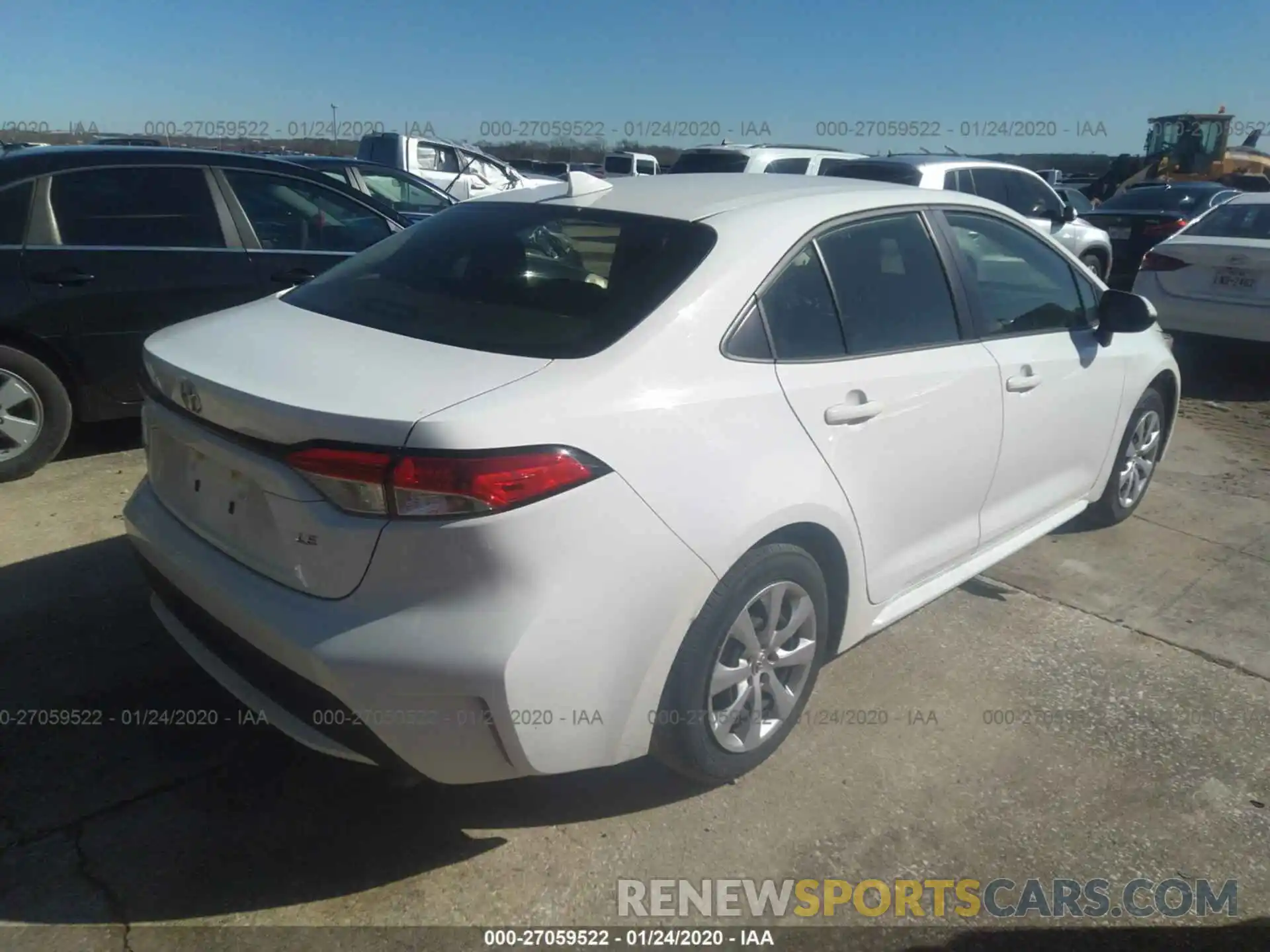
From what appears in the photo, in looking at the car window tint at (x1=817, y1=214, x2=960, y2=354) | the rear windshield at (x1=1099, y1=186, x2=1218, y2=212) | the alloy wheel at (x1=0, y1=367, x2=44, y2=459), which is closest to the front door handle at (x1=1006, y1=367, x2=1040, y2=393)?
the car window tint at (x1=817, y1=214, x2=960, y2=354)

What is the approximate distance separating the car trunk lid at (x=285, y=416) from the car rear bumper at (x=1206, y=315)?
727 centimetres

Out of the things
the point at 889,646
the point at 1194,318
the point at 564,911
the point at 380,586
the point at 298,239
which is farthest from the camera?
the point at 1194,318

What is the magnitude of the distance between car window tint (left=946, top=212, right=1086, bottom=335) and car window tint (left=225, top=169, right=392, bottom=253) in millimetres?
3373

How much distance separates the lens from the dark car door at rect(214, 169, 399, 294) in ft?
17.7

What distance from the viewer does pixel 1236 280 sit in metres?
8.00

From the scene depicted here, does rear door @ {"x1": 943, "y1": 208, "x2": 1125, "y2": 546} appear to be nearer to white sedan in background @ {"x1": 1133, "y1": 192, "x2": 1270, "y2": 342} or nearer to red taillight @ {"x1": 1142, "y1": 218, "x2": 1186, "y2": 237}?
white sedan in background @ {"x1": 1133, "y1": 192, "x2": 1270, "y2": 342}

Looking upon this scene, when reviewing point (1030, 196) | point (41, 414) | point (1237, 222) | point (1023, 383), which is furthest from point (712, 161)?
point (1023, 383)

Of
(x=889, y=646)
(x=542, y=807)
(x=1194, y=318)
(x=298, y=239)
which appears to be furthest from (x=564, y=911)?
(x=1194, y=318)

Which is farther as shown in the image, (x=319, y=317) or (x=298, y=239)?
(x=298, y=239)

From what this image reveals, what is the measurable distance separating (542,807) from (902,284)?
1.96 meters

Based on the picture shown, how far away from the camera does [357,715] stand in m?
2.24

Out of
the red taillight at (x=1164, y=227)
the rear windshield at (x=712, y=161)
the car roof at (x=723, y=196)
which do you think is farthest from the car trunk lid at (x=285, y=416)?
the red taillight at (x=1164, y=227)

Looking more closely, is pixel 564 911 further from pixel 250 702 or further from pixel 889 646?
pixel 889 646

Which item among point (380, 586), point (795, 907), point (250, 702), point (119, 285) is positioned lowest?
point (795, 907)
